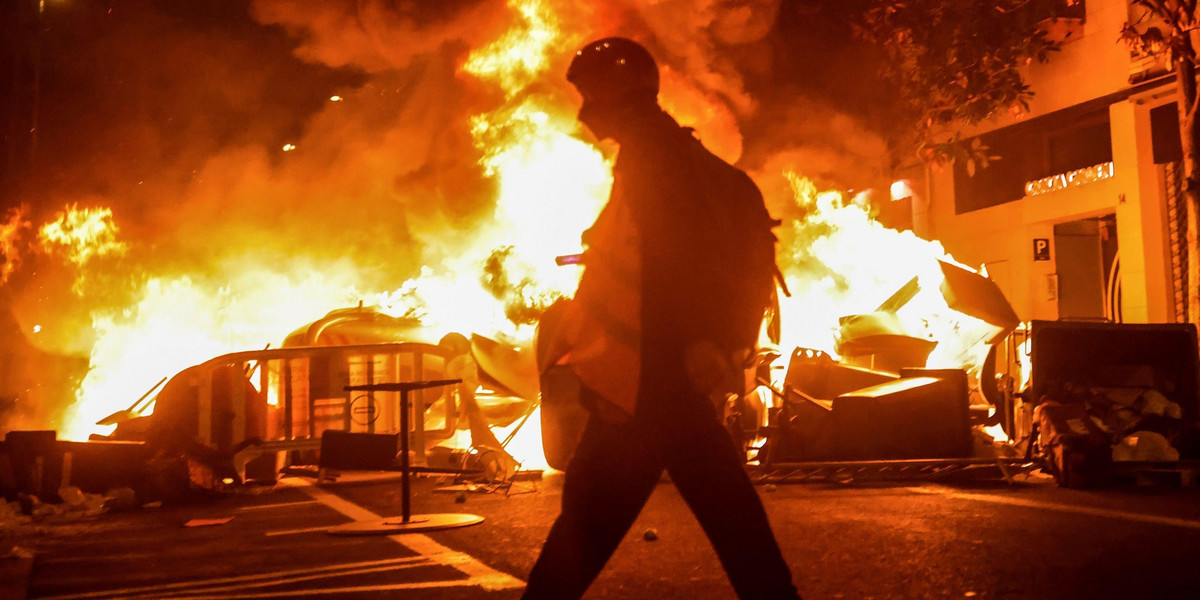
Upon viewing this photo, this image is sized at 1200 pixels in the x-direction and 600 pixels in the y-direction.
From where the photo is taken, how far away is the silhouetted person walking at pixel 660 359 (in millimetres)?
2912

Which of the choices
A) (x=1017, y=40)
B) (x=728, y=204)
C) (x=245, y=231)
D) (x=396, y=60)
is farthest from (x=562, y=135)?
(x=728, y=204)

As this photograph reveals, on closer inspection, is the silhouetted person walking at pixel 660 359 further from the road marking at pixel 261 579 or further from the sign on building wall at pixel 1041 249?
the sign on building wall at pixel 1041 249

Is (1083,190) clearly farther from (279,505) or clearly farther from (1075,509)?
(279,505)

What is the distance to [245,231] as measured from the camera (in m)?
19.8

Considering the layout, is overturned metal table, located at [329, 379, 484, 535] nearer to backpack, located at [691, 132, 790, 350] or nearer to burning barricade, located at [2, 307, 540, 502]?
burning barricade, located at [2, 307, 540, 502]

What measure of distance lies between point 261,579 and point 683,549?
2087 millimetres

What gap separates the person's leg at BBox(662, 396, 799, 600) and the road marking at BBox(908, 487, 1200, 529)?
4.30 metres

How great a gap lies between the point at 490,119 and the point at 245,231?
6716 millimetres

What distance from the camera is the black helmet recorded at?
3.21 meters

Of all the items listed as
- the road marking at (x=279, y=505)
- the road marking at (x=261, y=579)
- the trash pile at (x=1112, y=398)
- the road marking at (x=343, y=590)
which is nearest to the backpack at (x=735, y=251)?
the road marking at (x=343, y=590)

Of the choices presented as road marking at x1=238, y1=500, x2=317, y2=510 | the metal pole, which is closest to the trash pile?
the metal pole

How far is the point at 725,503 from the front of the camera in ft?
9.49

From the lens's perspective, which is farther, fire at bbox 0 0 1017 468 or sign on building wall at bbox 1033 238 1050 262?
sign on building wall at bbox 1033 238 1050 262

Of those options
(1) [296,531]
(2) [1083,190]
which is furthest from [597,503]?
(2) [1083,190]
